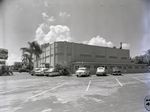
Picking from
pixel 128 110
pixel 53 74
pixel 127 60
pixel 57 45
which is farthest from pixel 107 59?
pixel 128 110

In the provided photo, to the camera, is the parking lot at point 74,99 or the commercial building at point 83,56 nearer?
the parking lot at point 74,99

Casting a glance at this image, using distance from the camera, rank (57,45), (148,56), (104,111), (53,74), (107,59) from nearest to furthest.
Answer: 1. (148,56)
2. (104,111)
3. (53,74)
4. (57,45)
5. (107,59)

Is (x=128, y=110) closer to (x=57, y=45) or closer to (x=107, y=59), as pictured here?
(x=57, y=45)

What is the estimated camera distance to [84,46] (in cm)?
3488

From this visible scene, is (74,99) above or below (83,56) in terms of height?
below

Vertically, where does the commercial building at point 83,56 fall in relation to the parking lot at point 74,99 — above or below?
above

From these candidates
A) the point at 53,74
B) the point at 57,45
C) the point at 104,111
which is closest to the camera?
the point at 104,111

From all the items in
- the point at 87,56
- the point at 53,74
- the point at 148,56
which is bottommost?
the point at 53,74

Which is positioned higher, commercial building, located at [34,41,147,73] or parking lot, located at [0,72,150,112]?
commercial building, located at [34,41,147,73]

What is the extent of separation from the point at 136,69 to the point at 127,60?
20.8ft

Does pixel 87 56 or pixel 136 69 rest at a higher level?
pixel 87 56

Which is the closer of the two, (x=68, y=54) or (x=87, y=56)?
(x=68, y=54)

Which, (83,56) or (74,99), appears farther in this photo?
(83,56)

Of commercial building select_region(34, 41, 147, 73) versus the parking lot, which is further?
commercial building select_region(34, 41, 147, 73)
